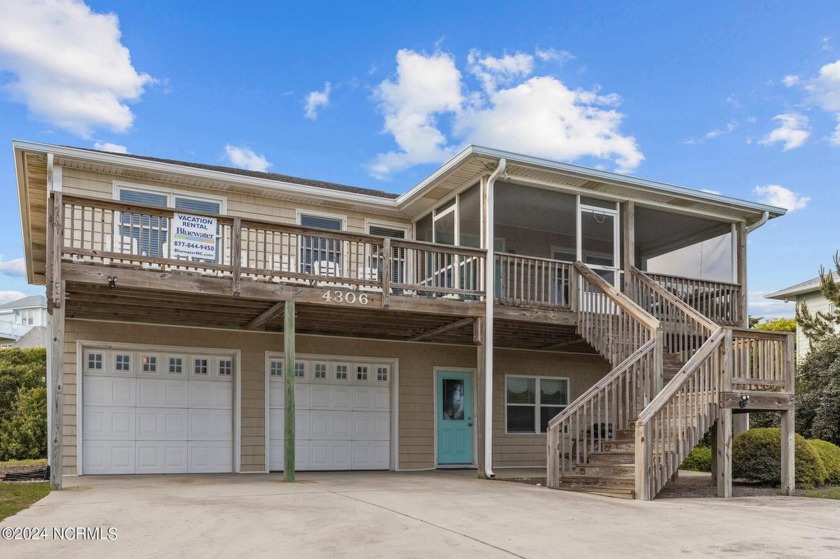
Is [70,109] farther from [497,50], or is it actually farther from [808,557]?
[808,557]

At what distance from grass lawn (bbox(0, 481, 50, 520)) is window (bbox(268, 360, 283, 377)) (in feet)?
14.5

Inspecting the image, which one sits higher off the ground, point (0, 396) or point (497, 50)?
point (497, 50)

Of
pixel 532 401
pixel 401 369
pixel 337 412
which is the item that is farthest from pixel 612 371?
pixel 337 412

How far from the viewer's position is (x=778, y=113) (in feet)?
81.0

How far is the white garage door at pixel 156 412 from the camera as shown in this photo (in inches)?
498

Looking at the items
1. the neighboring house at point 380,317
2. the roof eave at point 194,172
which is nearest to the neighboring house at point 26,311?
the neighboring house at point 380,317

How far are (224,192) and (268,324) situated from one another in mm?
2594

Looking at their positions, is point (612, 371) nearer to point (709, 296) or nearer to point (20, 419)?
point (709, 296)

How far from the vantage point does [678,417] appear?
998 cm

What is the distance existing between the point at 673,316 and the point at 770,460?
8.97 ft

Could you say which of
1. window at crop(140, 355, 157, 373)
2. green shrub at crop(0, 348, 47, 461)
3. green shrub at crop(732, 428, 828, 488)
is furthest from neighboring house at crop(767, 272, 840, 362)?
green shrub at crop(0, 348, 47, 461)

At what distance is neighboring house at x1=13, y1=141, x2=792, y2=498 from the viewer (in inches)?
413

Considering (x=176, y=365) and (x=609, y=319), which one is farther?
(x=176, y=365)

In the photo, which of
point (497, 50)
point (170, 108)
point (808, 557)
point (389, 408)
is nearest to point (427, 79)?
point (497, 50)
